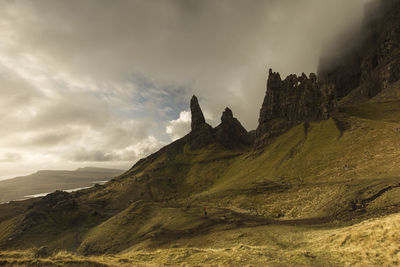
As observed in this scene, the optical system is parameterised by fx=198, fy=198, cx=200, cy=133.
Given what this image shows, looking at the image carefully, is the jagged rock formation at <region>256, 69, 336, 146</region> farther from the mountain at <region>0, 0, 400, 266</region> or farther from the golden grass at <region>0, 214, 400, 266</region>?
the golden grass at <region>0, 214, 400, 266</region>

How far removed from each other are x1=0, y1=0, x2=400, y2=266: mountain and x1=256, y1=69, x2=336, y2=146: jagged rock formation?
0.88 m

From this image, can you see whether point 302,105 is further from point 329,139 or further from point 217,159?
point 217,159

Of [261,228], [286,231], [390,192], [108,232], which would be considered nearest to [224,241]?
[261,228]

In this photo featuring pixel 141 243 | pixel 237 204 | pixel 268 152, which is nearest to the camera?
pixel 141 243

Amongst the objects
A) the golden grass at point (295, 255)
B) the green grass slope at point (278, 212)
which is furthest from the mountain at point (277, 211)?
the green grass slope at point (278, 212)

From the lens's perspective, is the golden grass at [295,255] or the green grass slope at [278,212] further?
the green grass slope at [278,212]

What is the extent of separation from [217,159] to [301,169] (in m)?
106

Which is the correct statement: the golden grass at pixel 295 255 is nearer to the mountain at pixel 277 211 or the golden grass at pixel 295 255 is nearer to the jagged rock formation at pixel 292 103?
the mountain at pixel 277 211

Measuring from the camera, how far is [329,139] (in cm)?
10512

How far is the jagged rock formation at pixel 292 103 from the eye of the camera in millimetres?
139250

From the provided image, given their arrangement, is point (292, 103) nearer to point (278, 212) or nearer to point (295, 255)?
point (278, 212)

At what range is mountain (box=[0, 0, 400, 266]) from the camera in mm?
22953

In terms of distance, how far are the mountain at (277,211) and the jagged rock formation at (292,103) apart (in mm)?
877

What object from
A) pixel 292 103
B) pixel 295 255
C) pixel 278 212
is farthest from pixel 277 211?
pixel 292 103
